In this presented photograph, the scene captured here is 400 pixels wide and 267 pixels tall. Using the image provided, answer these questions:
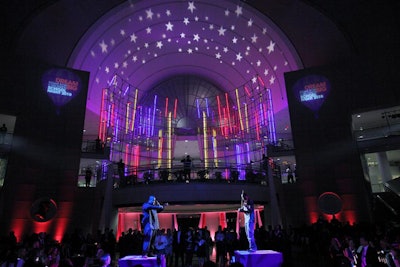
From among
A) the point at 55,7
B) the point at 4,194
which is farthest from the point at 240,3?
the point at 4,194

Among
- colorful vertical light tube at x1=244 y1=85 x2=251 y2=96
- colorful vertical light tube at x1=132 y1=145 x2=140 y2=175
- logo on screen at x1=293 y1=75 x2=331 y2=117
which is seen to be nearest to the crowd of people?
logo on screen at x1=293 y1=75 x2=331 y2=117

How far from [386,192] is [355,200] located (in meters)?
2.95

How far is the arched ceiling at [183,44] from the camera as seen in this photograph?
83.0 feet

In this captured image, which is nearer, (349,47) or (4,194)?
(4,194)

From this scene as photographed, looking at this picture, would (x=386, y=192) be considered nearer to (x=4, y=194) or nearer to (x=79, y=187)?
(x=79, y=187)

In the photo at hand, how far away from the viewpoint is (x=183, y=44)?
1307 inches

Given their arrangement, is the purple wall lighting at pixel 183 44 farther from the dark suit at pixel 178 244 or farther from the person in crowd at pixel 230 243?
the dark suit at pixel 178 244

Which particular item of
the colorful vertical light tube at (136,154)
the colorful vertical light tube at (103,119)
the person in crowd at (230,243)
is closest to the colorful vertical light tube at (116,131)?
the colorful vertical light tube at (103,119)

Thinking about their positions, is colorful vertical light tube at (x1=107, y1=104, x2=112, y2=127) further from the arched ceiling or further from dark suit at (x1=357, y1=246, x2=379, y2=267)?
dark suit at (x1=357, y1=246, x2=379, y2=267)

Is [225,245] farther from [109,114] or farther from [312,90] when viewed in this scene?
[109,114]

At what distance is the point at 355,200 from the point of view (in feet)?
61.4

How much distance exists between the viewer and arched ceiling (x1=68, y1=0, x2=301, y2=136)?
25297 millimetres

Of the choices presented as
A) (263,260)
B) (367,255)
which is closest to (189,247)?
(263,260)

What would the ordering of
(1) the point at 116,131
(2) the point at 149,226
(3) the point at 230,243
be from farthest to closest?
(1) the point at 116,131
(3) the point at 230,243
(2) the point at 149,226
